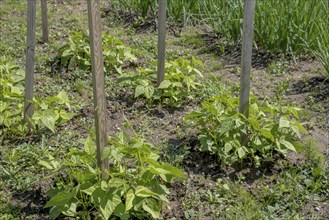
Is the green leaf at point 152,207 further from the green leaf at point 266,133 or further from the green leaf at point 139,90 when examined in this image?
the green leaf at point 139,90

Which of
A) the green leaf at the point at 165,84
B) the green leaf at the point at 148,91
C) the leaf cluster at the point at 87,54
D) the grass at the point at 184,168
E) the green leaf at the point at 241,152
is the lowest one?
the grass at the point at 184,168

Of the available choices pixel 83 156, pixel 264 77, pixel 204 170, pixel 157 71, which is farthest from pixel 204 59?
pixel 83 156

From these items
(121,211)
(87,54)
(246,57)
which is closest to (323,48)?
(246,57)

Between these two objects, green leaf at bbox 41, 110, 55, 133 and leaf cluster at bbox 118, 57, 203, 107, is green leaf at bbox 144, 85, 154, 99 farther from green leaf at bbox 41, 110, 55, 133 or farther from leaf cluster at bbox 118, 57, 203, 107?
green leaf at bbox 41, 110, 55, 133

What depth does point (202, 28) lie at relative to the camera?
6.34 metres

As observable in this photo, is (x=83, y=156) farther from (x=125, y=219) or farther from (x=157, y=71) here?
(x=157, y=71)

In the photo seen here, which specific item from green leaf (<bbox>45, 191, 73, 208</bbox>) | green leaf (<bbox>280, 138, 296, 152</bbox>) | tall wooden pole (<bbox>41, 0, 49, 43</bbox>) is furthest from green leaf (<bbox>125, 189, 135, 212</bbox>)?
tall wooden pole (<bbox>41, 0, 49, 43</bbox>)

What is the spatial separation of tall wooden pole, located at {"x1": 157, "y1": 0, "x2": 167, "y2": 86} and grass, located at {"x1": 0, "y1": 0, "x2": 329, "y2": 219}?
0.29 meters

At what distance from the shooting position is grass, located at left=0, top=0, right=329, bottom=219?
3.54 metres

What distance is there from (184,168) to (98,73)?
1030 millimetres

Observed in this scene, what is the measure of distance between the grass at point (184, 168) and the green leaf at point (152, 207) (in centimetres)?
20

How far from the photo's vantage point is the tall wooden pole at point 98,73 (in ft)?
10.1

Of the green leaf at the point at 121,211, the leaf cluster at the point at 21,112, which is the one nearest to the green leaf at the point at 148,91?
the leaf cluster at the point at 21,112

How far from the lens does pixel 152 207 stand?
330cm
